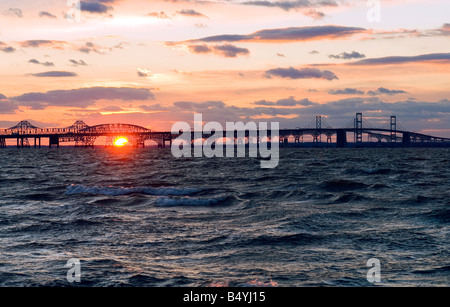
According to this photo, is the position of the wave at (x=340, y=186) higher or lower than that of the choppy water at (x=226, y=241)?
higher
